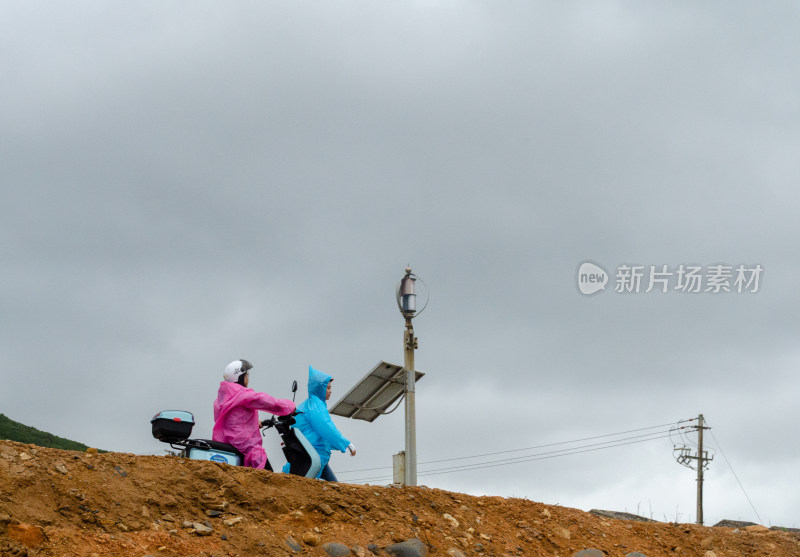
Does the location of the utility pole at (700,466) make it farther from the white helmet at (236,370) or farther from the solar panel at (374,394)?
the white helmet at (236,370)

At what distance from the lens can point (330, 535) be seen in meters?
8.69

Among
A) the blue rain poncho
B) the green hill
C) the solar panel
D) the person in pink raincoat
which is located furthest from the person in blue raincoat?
the green hill

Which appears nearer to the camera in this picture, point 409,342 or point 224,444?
point 224,444

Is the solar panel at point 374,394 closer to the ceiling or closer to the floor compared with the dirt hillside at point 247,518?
closer to the ceiling

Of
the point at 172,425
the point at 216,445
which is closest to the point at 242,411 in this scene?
the point at 216,445

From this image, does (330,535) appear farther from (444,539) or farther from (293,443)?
(293,443)

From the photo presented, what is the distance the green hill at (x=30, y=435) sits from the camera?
3441 centimetres

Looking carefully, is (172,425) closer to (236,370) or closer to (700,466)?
(236,370)

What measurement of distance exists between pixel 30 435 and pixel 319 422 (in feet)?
92.9

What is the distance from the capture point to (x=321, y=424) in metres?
10.7

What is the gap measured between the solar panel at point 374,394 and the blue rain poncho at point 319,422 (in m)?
2.45

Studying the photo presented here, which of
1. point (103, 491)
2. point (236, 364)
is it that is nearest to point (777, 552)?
point (236, 364)

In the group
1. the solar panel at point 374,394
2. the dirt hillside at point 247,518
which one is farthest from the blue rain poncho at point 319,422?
the solar panel at point 374,394

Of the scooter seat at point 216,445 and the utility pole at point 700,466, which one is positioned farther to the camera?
the utility pole at point 700,466
